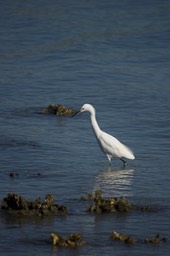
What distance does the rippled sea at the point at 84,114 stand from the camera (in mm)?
12523

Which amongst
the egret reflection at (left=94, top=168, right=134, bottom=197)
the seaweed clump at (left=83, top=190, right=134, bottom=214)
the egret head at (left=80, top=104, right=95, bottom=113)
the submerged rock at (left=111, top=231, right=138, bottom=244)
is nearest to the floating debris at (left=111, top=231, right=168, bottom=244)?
the submerged rock at (left=111, top=231, right=138, bottom=244)

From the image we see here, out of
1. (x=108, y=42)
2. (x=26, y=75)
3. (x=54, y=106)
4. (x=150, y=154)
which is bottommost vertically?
(x=150, y=154)

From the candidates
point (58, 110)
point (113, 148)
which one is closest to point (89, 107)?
point (113, 148)

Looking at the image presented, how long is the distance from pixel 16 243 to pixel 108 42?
672 inches

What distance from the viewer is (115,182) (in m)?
15.2

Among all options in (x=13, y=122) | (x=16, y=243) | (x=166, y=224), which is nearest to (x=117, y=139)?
(x=13, y=122)

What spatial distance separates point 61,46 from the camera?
2777cm

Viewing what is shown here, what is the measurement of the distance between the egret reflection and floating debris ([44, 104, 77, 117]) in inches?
165

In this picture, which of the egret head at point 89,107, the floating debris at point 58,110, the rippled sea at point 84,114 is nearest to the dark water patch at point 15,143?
the rippled sea at point 84,114

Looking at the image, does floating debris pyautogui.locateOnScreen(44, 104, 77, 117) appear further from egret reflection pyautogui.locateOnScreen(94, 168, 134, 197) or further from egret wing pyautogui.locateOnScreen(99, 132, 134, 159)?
egret reflection pyautogui.locateOnScreen(94, 168, 134, 197)

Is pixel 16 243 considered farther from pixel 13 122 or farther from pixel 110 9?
pixel 110 9

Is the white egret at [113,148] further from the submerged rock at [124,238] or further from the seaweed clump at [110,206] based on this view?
the submerged rock at [124,238]

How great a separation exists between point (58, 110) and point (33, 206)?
7.51 metres

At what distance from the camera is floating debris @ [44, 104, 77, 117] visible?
797 inches
